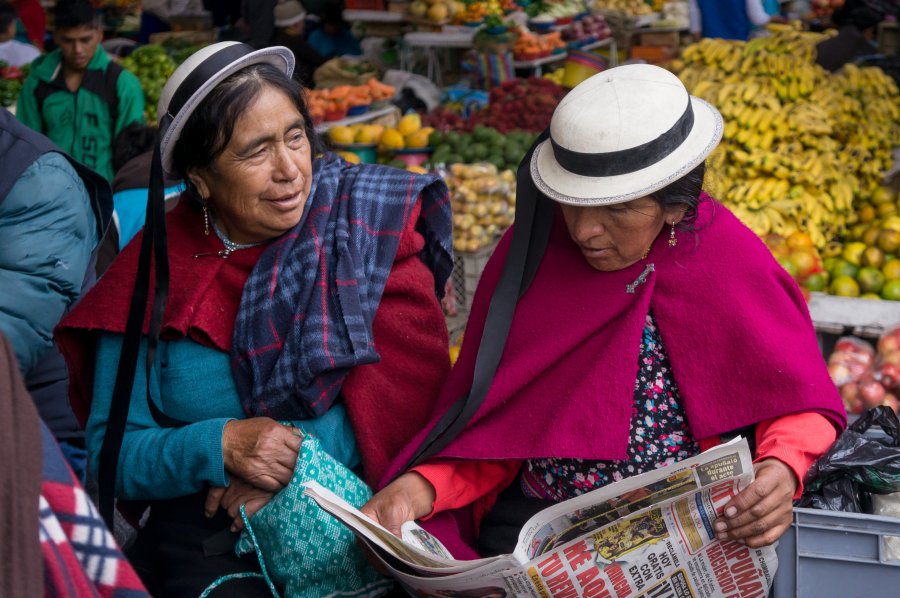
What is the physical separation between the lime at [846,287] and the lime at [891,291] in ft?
0.37

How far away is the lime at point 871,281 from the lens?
431 centimetres

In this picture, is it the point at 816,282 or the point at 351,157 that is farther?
the point at 351,157

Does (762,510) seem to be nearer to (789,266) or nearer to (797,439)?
(797,439)

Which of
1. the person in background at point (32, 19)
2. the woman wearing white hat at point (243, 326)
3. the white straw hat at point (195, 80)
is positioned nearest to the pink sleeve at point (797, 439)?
the woman wearing white hat at point (243, 326)

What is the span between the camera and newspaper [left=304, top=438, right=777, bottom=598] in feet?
5.78

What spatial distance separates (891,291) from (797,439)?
256cm

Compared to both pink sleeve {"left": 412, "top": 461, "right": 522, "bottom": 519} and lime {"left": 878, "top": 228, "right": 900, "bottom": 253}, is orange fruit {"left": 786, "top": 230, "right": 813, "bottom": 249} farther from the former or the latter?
pink sleeve {"left": 412, "top": 461, "right": 522, "bottom": 519}

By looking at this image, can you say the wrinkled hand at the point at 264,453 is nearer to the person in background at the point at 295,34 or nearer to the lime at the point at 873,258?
the lime at the point at 873,258

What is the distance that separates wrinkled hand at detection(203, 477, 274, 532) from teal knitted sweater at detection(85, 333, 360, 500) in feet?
0.12

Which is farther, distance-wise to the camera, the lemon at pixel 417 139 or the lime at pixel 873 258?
the lemon at pixel 417 139

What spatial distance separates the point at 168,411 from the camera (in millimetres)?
2309

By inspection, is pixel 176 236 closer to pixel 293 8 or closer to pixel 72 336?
pixel 72 336

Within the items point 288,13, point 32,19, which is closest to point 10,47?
point 32,19

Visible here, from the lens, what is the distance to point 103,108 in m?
5.25
